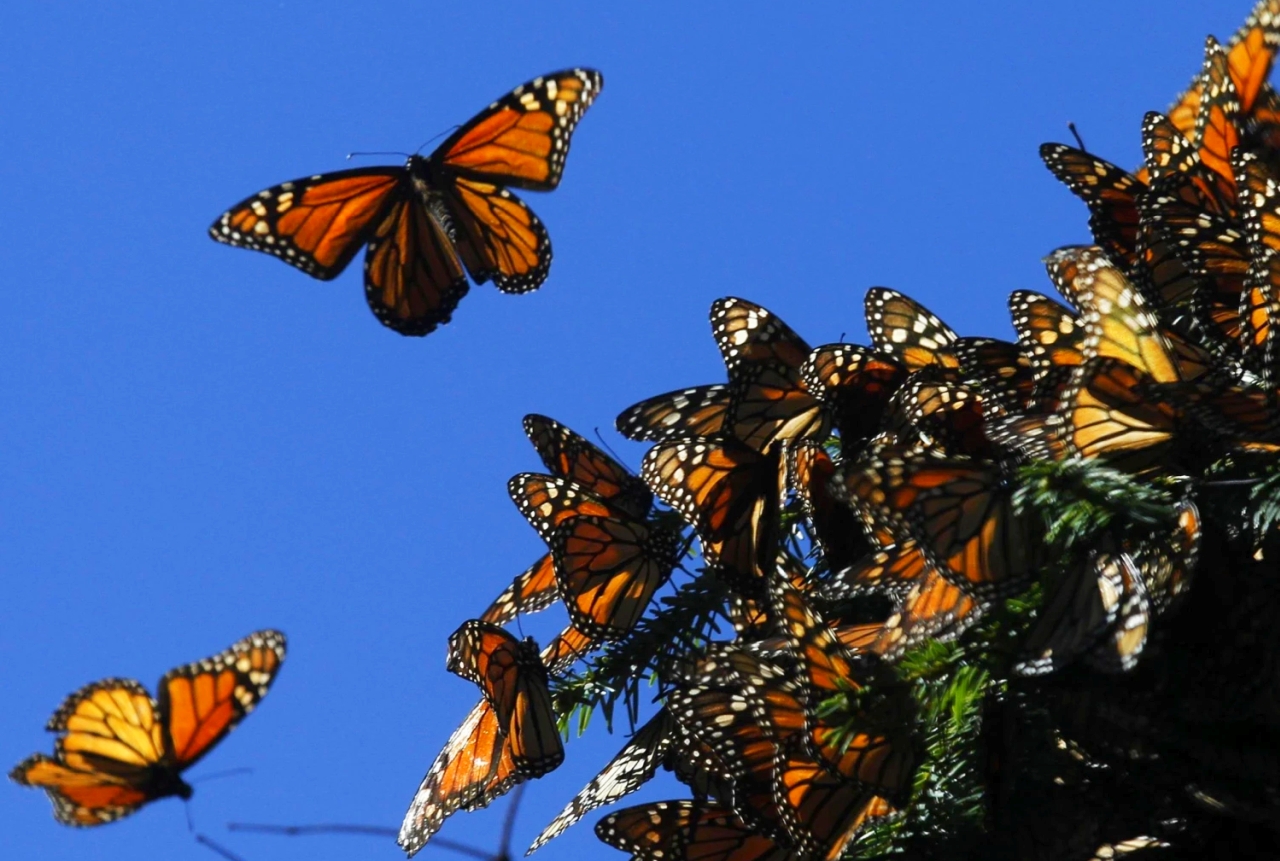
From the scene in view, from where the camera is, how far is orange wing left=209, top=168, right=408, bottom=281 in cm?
287

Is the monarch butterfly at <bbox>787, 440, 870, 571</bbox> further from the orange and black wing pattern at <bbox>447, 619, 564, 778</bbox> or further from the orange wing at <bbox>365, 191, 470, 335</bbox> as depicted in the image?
the orange wing at <bbox>365, 191, 470, 335</bbox>

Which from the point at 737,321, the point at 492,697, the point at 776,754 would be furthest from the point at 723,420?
the point at 776,754

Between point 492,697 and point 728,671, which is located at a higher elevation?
point 492,697

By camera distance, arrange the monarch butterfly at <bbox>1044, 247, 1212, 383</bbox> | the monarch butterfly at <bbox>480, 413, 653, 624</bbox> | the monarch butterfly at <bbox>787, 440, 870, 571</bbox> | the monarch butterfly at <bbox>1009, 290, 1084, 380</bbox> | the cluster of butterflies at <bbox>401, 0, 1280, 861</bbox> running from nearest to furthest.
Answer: the cluster of butterflies at <bbox>401, 0, 1280, 861</bbox>, the monarch butterfly at <bbox>1044, 247, 1212, 383</bbox>, the monarch butterfly at <bbox>1009, 290, 1084, 380</bbox>, the monarch butterfly at <bbox>787, 440, 870, 571</bbox>, the monarch butterfly at <bbox>480, 413, 653, 624</bbox>

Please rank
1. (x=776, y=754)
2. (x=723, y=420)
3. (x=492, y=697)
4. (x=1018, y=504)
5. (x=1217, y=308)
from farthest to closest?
(x=723, y=420)
(x=492, y=697)
(x=1217, y=308)
(x=776, y=754)
(x=1018, y=504)

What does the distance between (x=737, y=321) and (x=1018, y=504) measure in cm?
91

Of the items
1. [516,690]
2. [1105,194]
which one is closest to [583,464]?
[516,690]

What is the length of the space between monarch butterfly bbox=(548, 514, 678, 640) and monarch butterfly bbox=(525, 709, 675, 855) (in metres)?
0.16

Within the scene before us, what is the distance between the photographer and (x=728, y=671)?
175 centimetres

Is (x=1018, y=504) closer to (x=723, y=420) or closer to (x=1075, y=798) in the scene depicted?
(x=1075, y=798)

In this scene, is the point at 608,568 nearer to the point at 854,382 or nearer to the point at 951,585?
the point at 854,382

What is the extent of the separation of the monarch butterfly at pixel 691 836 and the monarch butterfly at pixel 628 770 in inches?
5.9

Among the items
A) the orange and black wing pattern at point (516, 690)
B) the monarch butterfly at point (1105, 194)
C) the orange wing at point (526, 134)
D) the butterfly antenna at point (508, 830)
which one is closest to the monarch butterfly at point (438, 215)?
the orange wing at point (526, 134)

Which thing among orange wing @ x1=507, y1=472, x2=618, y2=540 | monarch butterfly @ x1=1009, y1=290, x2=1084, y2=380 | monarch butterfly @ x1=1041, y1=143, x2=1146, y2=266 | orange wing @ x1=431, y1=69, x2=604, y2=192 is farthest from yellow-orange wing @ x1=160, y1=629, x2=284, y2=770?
orange wing @ x1=431, y1=69, x2=604, y2=192
